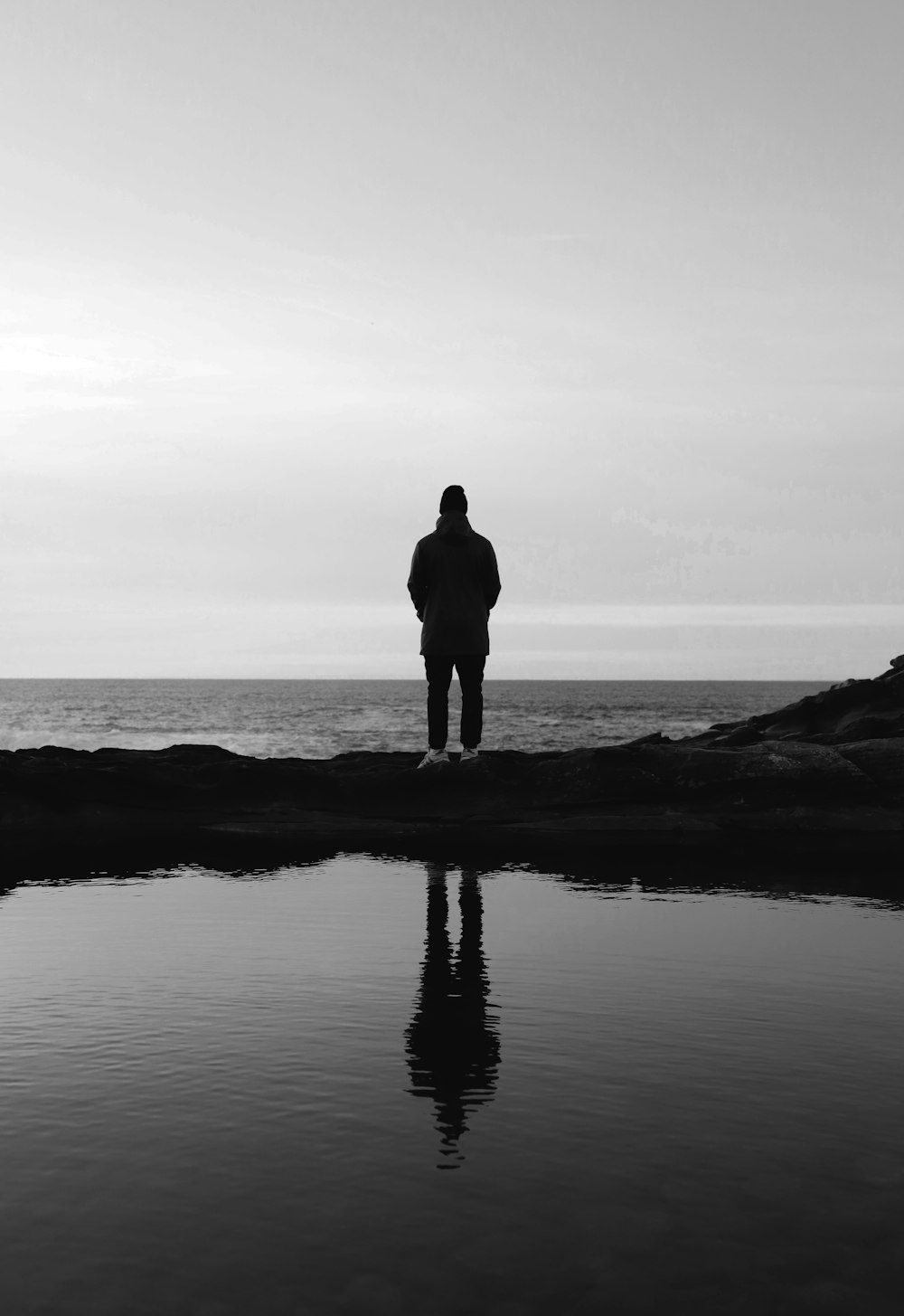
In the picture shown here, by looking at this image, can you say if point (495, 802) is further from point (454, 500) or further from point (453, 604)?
point (454, 500)

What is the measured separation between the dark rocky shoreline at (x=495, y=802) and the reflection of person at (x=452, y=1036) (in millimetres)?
3842

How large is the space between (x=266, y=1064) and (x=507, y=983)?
4.79 feet

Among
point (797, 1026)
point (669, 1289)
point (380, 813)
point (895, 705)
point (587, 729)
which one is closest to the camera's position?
point (669, 1289)

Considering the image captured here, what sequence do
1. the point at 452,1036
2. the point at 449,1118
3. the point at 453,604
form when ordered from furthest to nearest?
the point at 453,604 < the point at 452,1036 < the point at 449,1118

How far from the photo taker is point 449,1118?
319 cm

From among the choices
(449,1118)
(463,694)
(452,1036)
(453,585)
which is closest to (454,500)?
(453,585)

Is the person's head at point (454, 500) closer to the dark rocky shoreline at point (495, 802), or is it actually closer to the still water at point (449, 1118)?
the dark rocky shoreline at point (495, 802)

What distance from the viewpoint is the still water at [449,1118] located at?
2270 mm

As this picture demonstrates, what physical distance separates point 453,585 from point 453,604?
183 millimetres

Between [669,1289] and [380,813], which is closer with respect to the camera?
[669,1289]

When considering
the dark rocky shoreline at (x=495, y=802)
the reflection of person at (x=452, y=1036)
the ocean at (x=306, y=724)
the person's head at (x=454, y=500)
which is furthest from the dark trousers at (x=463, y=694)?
the ocean at (x=306, y=724)

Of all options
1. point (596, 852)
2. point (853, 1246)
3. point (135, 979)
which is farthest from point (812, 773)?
point (853, 1246)

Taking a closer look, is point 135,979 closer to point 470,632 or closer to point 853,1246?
point 853,1246

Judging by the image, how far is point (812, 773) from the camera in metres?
10.3
